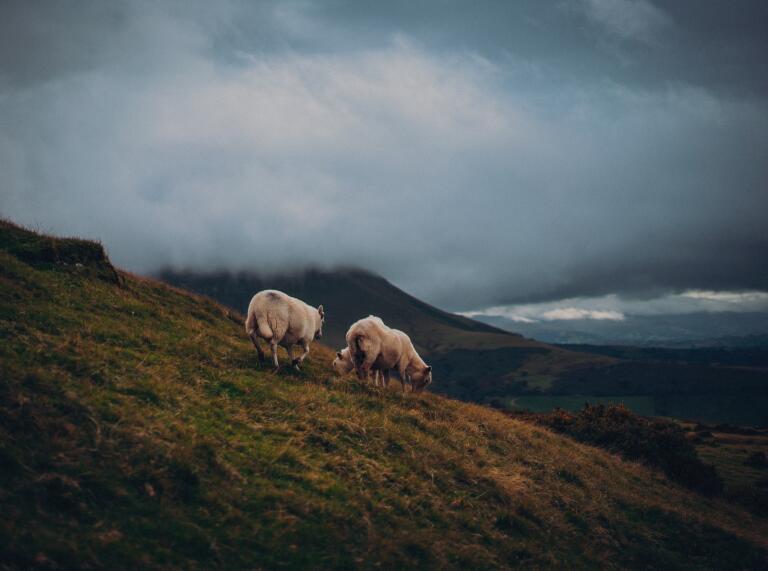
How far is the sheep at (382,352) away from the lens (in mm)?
18188

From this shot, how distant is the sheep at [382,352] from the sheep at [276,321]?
6.49ft

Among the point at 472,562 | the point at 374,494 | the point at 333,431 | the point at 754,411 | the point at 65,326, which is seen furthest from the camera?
the point at 754,411

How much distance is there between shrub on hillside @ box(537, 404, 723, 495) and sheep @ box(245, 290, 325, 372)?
61.6ft

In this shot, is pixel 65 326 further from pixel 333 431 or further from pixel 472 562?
pixel 472 562

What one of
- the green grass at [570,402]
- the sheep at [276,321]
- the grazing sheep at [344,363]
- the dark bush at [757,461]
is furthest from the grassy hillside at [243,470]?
the green grass at [570,402]

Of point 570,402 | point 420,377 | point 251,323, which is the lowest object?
point 570,402

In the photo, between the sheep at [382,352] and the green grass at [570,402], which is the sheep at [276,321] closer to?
the sheep at [382,352]

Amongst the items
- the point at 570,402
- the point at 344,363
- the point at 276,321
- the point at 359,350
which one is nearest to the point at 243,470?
the point at 276,321

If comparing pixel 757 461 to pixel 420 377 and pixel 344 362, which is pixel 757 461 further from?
pixel 344 362

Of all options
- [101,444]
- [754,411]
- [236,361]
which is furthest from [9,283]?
[754,411]

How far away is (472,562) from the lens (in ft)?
28.7

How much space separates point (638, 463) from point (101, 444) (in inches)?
948

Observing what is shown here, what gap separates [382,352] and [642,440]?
55.1 ft

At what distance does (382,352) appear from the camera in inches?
751
